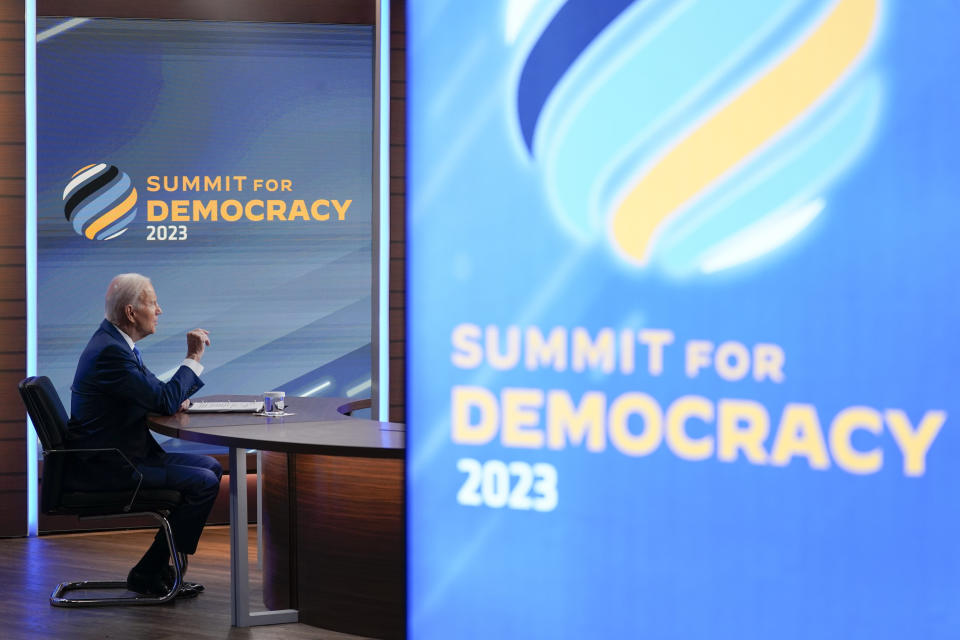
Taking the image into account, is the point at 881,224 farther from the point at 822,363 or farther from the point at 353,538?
the point at 353,538

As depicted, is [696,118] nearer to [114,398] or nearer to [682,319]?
[682,319]

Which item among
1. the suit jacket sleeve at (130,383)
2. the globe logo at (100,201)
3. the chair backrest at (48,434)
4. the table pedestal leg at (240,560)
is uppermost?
the globe logo at (100,201)

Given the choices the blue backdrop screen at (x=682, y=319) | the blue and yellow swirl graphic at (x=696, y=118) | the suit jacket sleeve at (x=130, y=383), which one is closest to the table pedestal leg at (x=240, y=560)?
the suit jacket sleeve at (x=130, y=383)

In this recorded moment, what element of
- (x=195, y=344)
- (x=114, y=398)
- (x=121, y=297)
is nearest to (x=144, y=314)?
(x=121, y=297)

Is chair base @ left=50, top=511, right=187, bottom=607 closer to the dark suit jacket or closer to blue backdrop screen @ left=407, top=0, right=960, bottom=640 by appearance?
the dark suit jacket

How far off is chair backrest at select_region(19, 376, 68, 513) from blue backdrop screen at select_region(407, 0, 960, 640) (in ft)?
10.5

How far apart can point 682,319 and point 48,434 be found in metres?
3.49

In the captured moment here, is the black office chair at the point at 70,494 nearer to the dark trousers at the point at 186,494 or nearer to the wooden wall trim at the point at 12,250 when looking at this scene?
the dark trousers at the point at 186,494

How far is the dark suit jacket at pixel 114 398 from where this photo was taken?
4074 mm

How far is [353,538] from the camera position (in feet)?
12.2

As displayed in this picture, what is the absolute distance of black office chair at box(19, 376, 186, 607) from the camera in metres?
4.00

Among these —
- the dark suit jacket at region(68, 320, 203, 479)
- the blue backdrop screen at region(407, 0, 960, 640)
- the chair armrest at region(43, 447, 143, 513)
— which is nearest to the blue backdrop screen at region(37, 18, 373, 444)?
the dark suit jacket at region(68, 320, 203, 479)

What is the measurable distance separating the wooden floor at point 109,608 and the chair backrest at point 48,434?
1.44 ft

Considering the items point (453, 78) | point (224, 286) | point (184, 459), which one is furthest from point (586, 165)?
point (224, 286)
